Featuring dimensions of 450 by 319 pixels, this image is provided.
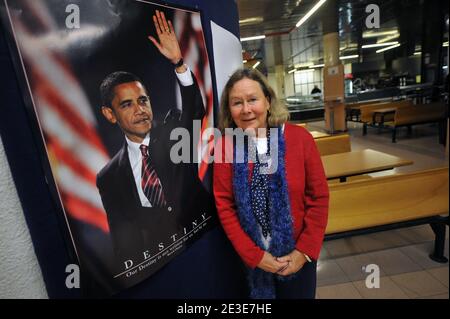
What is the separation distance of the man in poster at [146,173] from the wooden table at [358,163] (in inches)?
64.0

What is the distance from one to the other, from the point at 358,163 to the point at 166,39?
221cm

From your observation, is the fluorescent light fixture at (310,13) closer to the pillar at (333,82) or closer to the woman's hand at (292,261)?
the pillar at (333,82)

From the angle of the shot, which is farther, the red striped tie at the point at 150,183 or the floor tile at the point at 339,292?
the floor tile at the point at 339,292

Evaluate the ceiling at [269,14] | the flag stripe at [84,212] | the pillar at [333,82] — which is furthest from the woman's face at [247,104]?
the pillar at [333,82]

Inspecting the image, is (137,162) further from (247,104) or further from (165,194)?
(247,104)

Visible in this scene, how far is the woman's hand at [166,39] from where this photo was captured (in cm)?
98

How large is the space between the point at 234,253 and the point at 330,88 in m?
8.60

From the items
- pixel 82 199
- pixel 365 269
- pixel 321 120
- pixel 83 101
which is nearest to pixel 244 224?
pixel 82 199

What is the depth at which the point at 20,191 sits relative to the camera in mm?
766

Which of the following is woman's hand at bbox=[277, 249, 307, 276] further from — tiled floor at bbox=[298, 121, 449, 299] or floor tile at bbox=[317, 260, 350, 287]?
floor tile at bbox=[317, 260, 350, 287]

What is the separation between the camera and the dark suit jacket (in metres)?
0.88

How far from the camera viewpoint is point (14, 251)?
810 mm
